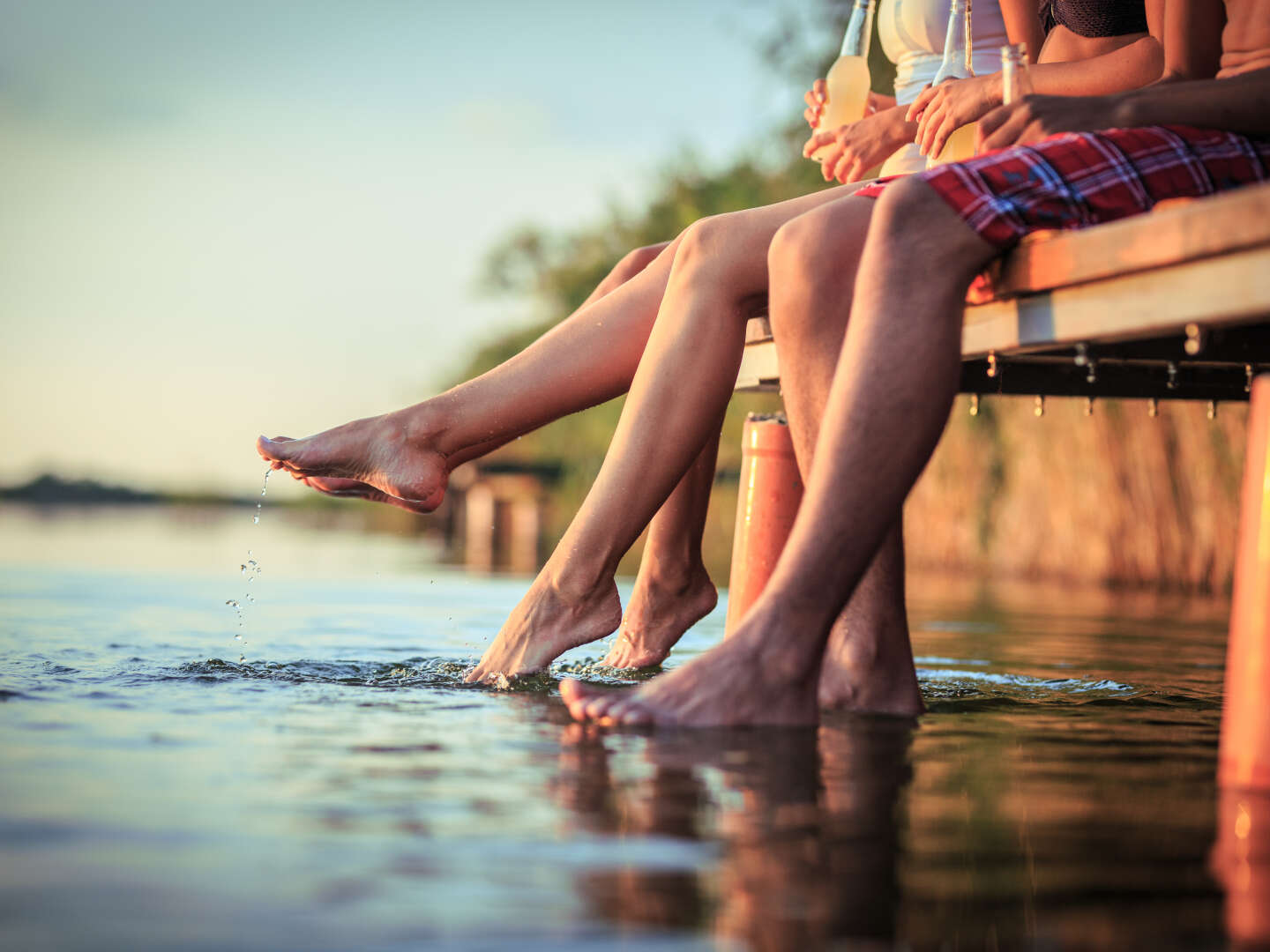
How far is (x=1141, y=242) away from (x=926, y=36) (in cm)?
103

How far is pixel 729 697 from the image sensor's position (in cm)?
139

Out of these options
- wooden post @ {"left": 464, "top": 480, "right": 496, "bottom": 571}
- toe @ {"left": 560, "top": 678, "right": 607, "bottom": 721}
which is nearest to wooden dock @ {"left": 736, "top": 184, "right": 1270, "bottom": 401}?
toe @ {"left": 560, "top": 678, "right": 607, "bottom": 721}

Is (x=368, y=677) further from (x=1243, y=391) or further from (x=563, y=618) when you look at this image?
(x=1243, y=391)

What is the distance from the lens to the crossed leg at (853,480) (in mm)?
1375

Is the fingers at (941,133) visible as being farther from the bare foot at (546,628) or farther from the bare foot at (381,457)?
the bare foot at (381,457)

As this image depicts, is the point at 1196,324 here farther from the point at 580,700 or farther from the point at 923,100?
the point at 580,700

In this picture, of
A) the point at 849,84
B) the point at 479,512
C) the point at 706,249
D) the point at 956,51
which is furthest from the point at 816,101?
the point at 479,512

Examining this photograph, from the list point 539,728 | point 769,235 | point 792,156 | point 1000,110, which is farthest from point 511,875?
point 792,156

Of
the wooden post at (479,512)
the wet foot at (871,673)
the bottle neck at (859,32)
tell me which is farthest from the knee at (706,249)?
the wooden post at (479,512)

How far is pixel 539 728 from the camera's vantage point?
4.64 feet

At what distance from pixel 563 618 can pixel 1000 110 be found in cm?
82

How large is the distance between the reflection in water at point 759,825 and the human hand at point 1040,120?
0.64 metres

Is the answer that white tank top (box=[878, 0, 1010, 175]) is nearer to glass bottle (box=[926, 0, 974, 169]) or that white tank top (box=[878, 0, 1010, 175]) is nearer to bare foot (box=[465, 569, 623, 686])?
glass bottle (box=[926, 0, 974, 169])

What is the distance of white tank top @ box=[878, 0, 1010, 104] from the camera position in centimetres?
228
